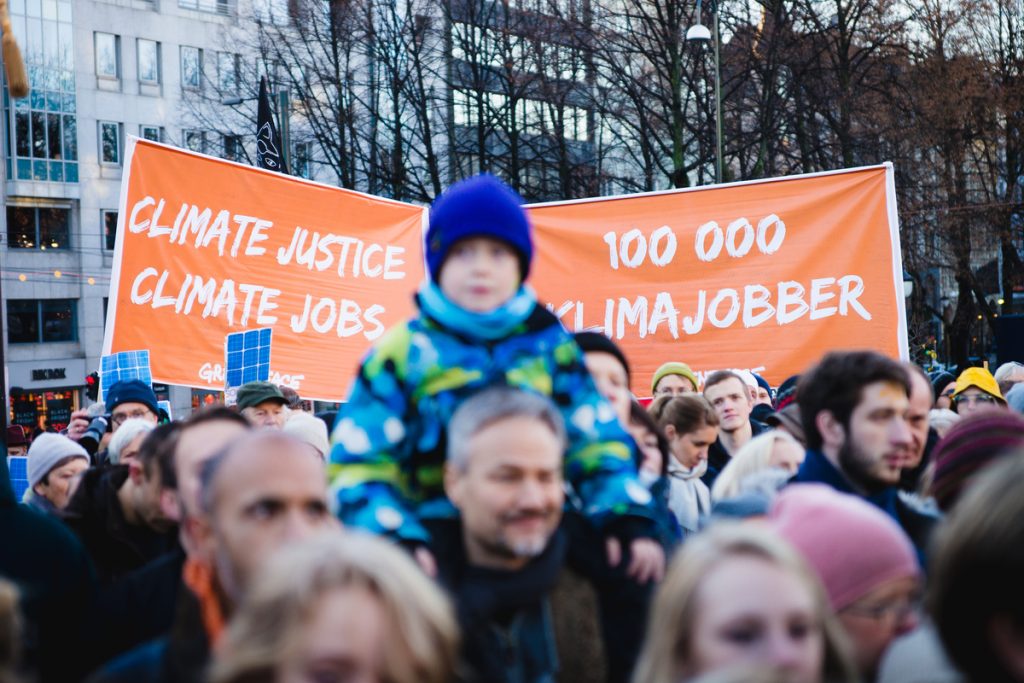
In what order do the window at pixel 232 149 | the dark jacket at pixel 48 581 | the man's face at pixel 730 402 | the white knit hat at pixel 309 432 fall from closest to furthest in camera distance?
the dark jacket at pixel 48 581
the white knit hat at pixel 309 432
the man's face at pixel 730 402
the window at pixel 232 149

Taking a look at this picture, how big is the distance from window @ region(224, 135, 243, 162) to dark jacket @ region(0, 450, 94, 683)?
28.9 m

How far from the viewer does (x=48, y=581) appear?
4.02 meters

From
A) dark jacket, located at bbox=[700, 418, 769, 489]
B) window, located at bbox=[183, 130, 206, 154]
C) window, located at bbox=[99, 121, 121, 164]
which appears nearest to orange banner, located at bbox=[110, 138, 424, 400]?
dark jacket, located at bbox=[700, 418, 769, 489]

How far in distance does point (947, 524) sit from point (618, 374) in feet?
7.82

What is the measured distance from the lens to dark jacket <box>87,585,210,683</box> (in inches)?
114

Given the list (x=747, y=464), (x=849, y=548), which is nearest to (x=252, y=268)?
(x=747, y=464)

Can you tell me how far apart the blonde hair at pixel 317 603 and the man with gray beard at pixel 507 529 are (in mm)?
444

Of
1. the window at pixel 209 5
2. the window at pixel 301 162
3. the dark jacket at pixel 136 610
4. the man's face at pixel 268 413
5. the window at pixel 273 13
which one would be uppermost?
the window at pixel 209 5

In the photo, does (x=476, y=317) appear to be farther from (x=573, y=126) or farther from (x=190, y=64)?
(x=190, y=64)

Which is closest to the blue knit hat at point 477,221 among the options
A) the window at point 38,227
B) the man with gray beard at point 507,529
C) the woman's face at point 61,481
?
the man with gray beard at point 507,529

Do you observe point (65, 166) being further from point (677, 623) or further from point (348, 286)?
point (677, 623)

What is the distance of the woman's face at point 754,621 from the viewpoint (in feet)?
8.29

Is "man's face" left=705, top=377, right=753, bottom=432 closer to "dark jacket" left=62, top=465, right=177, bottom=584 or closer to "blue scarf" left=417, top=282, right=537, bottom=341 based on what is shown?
"dark jacket" left=62, top=465, right=177, bottom=584

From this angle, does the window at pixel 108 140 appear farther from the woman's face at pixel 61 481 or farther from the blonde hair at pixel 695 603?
the blonde hair at pixel 695 603
